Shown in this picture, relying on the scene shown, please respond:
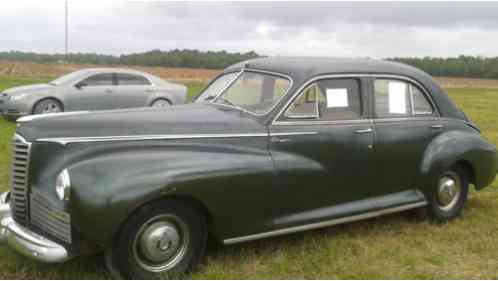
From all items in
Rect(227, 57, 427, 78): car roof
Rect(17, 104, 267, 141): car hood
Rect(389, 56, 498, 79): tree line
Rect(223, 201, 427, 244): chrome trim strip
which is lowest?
Rect(223, 201, 427, 244): chrome trim strip

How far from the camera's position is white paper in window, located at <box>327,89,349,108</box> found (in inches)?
197

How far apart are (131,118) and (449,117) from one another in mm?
3503

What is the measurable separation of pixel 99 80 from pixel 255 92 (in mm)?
9078

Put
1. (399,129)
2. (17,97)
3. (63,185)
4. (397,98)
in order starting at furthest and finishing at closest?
(17,97), (397,98), (399,129), (63,185)

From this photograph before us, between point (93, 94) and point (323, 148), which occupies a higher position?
point (93, 94)

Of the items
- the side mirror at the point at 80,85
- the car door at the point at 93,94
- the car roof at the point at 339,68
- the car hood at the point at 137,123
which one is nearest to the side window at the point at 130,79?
the car door at the point at 93,94

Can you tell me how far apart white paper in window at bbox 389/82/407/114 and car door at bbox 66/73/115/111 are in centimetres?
898

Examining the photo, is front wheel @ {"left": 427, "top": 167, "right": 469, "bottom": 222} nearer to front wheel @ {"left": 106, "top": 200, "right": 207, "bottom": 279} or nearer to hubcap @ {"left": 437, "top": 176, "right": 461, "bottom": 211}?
hubcap @ {"left": 437, "top": 176, "right": 461, "bottom": 211}

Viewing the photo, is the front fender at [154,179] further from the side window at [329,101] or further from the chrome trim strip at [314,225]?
the side window at [329,101]

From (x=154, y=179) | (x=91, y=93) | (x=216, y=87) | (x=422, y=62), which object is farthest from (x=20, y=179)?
(x=422, y=62)

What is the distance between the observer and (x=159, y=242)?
3.92 metres

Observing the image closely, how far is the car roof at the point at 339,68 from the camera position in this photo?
4.95 m

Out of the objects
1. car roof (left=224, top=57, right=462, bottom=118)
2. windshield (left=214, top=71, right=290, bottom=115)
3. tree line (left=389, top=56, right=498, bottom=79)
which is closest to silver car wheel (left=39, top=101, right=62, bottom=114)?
car roof (left=224, top=57, right=462, bottom=118)

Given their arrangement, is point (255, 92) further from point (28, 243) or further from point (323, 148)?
point (28, 243)
